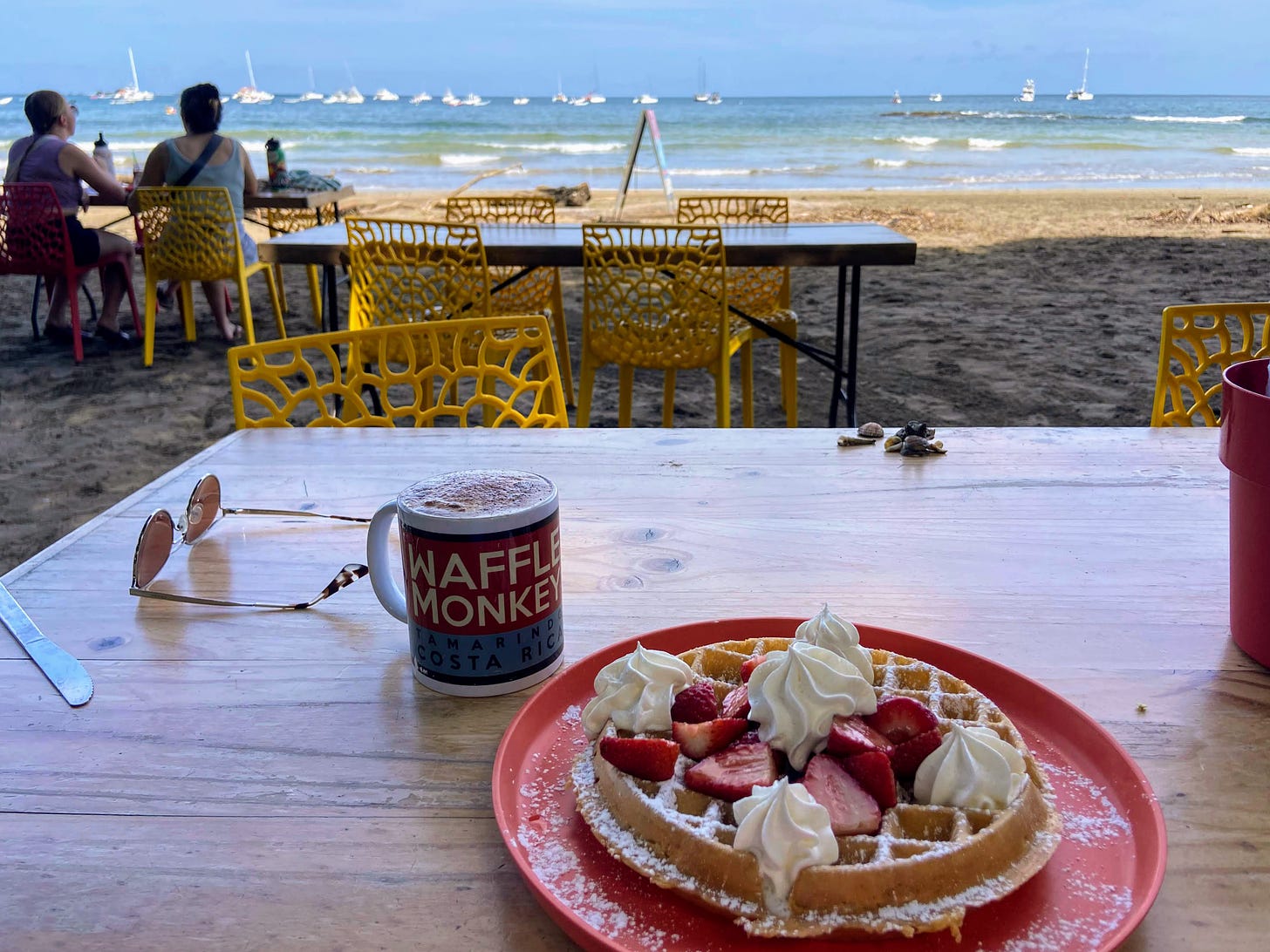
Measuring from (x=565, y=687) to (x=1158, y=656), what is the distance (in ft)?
1.53

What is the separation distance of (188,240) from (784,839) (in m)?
5.26

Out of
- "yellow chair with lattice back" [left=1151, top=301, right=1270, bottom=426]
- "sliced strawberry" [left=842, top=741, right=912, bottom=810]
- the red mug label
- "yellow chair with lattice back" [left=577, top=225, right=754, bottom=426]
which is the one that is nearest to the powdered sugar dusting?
"sliced strawberry" [left=842, top=741, right=912, bottom=810]

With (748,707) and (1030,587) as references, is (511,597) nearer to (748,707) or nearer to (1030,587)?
(748,707)

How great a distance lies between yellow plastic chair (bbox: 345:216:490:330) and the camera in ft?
10.6

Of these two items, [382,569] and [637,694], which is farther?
[382,569]

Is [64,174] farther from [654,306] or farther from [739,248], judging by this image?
[739,248]

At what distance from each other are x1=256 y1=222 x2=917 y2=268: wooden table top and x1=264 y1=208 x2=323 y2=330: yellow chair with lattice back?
19.5 inches

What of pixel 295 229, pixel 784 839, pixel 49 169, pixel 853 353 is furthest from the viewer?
pixel 295 229

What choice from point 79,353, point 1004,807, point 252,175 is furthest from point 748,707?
point 252,175

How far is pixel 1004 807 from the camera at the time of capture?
515 millimetres

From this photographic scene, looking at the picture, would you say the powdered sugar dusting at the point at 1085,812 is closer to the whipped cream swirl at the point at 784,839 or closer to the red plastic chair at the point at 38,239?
the whipped cream swirl at the point at 784,839

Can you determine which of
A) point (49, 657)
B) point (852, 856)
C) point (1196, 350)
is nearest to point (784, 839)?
point (852, 856)

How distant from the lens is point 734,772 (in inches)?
21.4

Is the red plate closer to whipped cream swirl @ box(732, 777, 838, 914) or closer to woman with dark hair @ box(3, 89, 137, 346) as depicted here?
whipped cream swirl @ box(732, 777, 838, 914)
